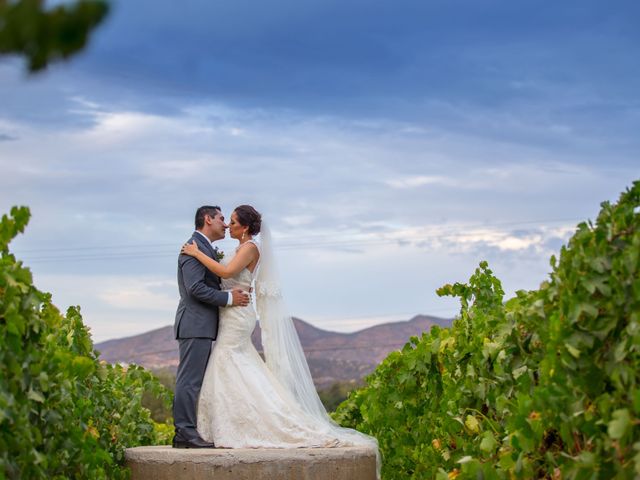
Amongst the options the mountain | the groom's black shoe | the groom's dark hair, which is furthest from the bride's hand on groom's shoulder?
the mountain

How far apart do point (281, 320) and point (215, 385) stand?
87 cm

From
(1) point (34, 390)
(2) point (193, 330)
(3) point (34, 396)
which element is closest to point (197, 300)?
(2) point (193, 330)

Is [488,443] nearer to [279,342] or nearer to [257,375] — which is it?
[257,375]

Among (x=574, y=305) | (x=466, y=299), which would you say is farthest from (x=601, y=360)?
(x=466, y=299)

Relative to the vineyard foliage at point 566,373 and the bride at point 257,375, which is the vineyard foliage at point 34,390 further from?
the vineyard foliage at point 566,373

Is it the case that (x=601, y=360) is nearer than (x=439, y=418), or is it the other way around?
(x=601, y=360)

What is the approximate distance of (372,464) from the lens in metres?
8.13

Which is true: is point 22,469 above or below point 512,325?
below

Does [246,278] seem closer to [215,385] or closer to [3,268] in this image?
[215,385]

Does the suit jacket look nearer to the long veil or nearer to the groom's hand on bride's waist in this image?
the groom's hand on bride's waist

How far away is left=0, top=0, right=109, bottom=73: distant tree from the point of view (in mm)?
2562

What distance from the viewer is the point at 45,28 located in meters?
2.60

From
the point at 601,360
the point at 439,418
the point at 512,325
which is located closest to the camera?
the point at 601,360

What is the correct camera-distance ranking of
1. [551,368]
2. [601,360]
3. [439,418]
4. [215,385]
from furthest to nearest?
1. [215,385]
2. [439,418]
3. [551,368]
4. [601,360]
